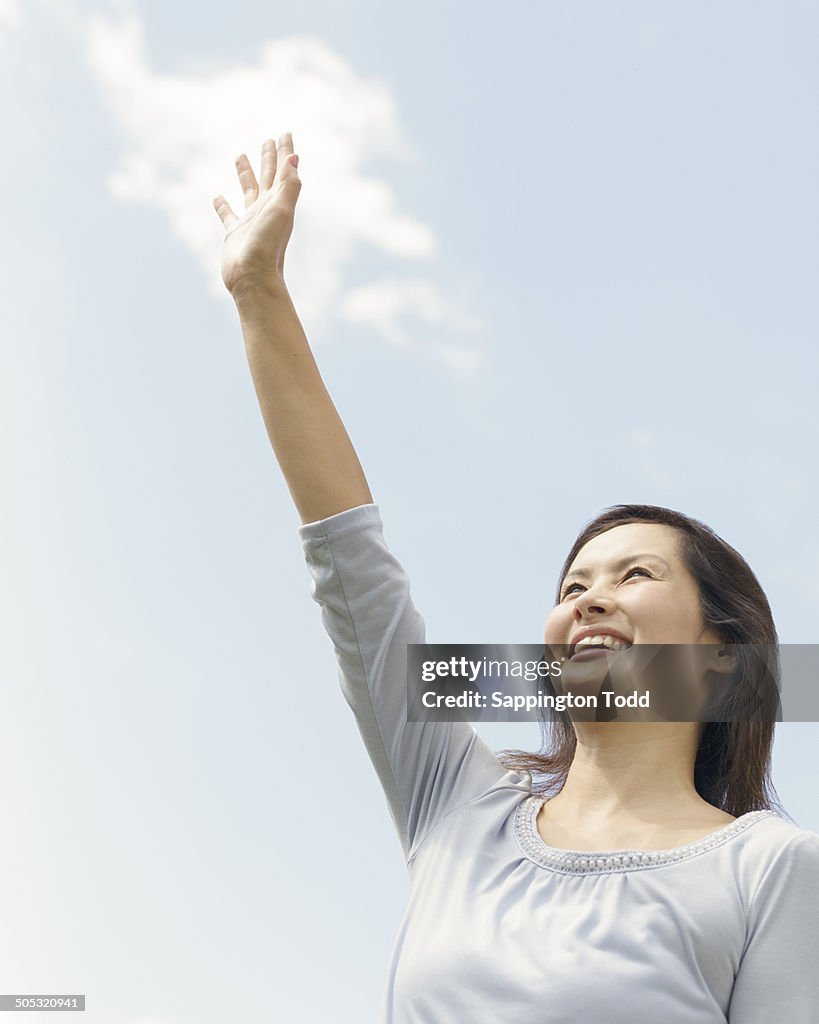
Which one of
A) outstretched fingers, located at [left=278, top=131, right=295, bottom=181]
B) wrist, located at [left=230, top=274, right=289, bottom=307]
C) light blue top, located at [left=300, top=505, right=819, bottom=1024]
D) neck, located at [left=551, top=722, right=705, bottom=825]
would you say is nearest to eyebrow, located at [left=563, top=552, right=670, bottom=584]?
neck, located at [left=551, top=722, right=705, bottom=825]

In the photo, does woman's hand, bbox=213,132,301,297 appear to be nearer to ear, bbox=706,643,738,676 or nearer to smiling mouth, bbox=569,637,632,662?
smiling mouth, bbox=569,637,632,662

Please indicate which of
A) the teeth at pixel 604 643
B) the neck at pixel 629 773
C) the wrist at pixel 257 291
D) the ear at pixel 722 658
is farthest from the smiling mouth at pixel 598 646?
the wrist at pixel 257 291

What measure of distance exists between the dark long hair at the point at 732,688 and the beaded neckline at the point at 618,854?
414mm

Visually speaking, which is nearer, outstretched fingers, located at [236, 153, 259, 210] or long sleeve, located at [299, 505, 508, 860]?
long sleeve, located at [299, 505, 508, 860]

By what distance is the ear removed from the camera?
357 centimetres

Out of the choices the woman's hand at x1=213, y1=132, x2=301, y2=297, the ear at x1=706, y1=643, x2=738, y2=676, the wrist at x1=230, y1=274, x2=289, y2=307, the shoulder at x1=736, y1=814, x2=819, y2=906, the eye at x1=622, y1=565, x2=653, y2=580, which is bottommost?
the shoulder at x1=736, y1=814, x2=819, y2=906

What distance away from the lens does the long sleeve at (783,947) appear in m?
2.65

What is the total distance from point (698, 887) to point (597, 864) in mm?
257

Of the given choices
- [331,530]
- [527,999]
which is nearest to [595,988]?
[527,999]

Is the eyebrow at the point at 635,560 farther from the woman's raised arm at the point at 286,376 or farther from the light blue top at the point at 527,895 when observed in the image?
the woman's raised arm at the point at 286,376

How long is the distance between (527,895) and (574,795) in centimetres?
42

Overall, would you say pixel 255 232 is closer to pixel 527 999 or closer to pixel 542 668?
pixel 542 668

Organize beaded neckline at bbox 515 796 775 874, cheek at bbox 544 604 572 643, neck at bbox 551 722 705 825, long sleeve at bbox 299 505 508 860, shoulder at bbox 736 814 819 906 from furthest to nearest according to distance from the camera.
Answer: cheek at bbox 544 604 572 643, long sleeve at bbox 299 505 508 860, neck at bbox 551 722 705 825, beaded neckline at bbox 515 796 775 874, shoulder at bbox 736 814 819 906

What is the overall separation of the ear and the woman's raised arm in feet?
3.50
